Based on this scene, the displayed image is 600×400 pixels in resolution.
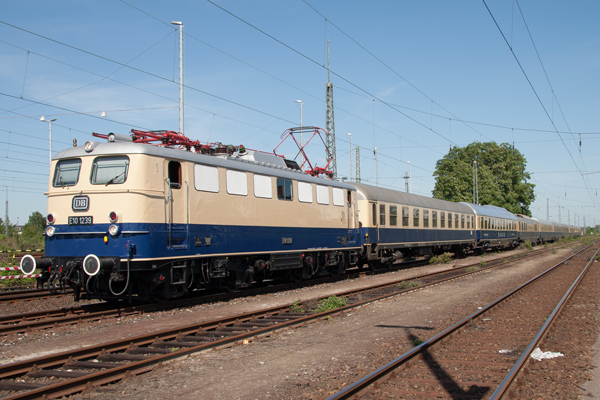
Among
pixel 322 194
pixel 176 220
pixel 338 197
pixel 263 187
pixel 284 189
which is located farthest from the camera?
pixel 338 197

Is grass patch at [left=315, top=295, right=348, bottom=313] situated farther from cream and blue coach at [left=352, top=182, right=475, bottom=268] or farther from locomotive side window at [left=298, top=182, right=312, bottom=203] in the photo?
cream and blue coach at [left=352, top=182, right=475, bottom=268]

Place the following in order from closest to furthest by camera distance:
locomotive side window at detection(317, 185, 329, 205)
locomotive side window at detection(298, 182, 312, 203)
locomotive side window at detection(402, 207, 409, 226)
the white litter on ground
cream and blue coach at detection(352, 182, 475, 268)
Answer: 1. the white litter on ground
2. locomotive side window at detection(298, 182, 312, 203)
3. locomotive side window at detection(317, 185, 329, 205)
4. cream and blue coach at detection(352, 182, 475, 268)
5. locomotive side window at detection(402, 207, 409, 226)

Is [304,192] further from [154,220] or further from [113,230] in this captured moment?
[113,230]

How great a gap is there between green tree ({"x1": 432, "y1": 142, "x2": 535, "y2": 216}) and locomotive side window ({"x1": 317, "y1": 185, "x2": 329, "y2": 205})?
48.5m

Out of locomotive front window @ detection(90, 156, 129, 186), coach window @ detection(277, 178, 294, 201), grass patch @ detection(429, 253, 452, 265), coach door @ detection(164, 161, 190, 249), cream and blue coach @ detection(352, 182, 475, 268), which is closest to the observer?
locomotive front window @ detection(90, 156, 129, 186)

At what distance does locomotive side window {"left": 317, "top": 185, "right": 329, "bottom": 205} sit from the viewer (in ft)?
55.3

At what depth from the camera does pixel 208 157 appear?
12.3m

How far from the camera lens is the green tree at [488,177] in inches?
2472

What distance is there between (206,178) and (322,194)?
19.5 ft

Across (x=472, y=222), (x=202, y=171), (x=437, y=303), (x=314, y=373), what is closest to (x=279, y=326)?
(x=314, y=373)

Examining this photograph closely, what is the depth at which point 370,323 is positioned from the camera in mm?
10102

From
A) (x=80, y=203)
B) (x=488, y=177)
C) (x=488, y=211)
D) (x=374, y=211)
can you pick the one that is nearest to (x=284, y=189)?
(x=80, y=203)

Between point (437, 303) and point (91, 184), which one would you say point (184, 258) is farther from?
point (437, 303)

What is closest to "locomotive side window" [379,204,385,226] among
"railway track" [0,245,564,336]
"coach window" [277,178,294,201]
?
"coach window" [277,178,294,201]
